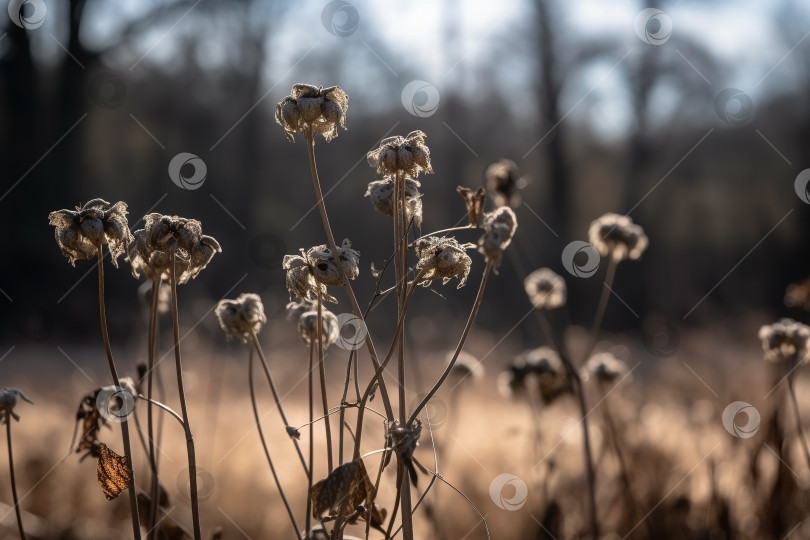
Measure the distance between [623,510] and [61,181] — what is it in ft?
30.1

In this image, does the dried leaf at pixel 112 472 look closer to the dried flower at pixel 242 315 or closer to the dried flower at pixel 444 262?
the dried flower at pixel 242 315

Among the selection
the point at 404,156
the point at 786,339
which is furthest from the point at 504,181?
the point at 404,156

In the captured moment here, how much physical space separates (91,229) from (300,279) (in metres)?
0.23

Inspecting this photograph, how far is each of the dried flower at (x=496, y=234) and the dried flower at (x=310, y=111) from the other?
0.63 feet

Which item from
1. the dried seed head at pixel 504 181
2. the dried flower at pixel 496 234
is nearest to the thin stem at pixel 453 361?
the dried flower at pixel 496 234

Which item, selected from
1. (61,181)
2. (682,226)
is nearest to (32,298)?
(61,181)

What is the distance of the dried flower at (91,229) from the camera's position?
2.96 feet

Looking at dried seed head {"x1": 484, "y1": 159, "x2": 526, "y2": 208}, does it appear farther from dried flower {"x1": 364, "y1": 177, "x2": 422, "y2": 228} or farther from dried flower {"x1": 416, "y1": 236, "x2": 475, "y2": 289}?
dried flower {"x1": 416, "y1": 236, "x2": 475, "y2": 289}

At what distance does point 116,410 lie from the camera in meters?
0.99

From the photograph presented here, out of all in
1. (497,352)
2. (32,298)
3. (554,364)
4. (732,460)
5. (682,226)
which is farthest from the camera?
(682,226)

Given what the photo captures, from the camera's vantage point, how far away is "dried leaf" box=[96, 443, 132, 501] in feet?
3.01

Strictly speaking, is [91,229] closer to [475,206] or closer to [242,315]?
[242,315]

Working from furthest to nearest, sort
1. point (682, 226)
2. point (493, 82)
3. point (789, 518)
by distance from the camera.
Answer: point (682, 226)
point (493, 82)
point (789, 518)

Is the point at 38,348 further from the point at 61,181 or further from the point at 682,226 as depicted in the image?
the point at 682,226
